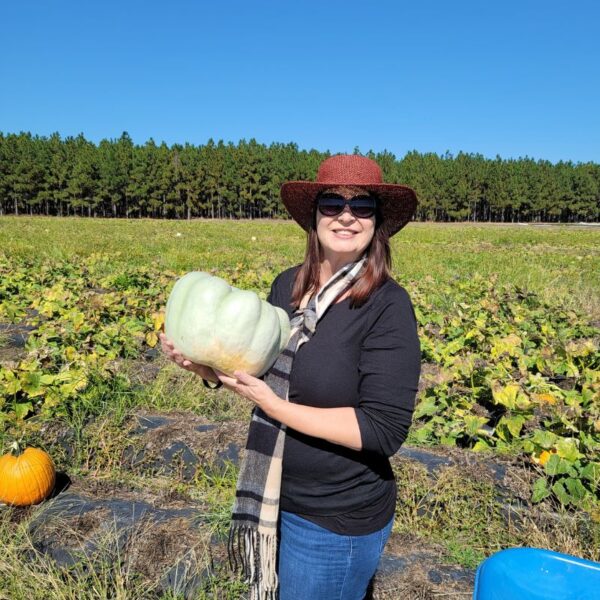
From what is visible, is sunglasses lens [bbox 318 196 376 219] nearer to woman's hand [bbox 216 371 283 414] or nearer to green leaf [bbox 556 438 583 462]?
woman's hand [bbox 216 371 283 414]

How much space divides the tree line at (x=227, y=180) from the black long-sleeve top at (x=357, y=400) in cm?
6742

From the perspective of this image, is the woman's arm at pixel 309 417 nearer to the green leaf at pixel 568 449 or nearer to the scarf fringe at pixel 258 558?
the scarf fringe at pixel 258 558

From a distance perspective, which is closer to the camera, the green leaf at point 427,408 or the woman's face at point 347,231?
the woman's face at point 347,231

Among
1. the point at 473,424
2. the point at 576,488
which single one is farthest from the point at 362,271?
the point at 473,424

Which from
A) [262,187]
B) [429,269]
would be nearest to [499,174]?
[262,187]

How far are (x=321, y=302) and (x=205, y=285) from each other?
418mm

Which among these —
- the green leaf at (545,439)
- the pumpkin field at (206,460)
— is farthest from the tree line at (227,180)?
the green leaf at (545,439)

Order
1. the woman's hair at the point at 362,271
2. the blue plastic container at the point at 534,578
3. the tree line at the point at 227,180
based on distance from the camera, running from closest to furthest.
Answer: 1. the blue plastic container at the point at 534,578
2. the woman's hair at the point at 362,271
3. the tree line at the point at 227,180

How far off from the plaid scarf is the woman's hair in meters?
0.05

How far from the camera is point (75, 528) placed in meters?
2.80

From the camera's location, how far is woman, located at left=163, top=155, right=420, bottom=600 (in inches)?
66.9

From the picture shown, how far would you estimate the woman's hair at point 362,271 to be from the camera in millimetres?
1854

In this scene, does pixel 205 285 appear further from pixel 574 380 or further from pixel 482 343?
pixel 482 343

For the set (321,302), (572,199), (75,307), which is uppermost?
(572,199)
